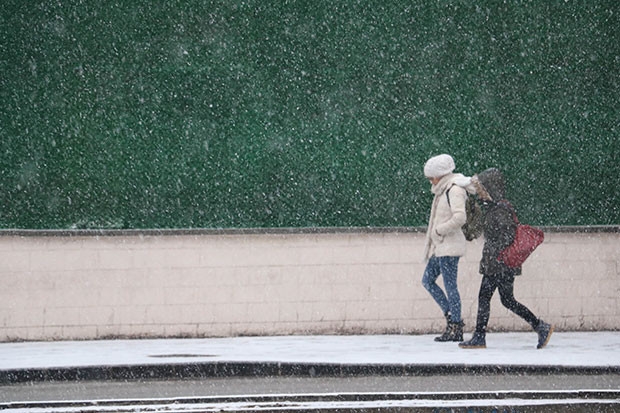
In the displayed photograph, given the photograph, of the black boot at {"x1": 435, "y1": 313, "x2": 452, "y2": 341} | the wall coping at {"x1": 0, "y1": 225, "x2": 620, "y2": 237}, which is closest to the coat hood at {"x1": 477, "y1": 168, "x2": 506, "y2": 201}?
the black boot at {"x1": 435, "y1": 313, "x2": 452, "y2": 341}

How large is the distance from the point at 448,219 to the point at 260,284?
8.13ft

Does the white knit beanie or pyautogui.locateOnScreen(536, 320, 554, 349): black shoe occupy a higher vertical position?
the white knit beanie

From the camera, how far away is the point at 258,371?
38.1 ft

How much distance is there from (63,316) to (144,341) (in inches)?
37.5

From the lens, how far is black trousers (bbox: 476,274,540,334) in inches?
500

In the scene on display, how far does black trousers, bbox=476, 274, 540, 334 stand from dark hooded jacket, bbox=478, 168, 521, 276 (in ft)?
0.33

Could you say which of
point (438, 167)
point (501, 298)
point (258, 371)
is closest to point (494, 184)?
point (438, 167)

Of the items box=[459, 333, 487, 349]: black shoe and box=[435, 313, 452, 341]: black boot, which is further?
box=[435, 313, 452, 341]: black boot

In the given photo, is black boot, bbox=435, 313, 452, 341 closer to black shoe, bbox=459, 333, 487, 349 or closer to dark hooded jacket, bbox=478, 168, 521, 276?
black shoe, bbox=459, 333, 487, 349

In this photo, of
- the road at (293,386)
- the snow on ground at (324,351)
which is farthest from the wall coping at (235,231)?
the road at (293,386)

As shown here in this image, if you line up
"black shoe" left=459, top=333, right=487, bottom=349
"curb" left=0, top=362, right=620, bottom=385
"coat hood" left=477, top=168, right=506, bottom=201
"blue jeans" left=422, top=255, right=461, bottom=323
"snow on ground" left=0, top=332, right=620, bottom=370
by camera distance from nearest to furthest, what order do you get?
1. "curb" left=0, top=362, right=620, bottom=385
2. "snow on ground" left=0, top=332, right=620, bottom=370
3. "coat hood" left=477, top=168, right=506, bottom=201
4. "black shoe" left=459, top=333, right=487, bottom=349
5. "blue jeans" left=422, top=255, right=461, bottom=323

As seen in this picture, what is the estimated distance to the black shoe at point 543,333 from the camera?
13.0 meters

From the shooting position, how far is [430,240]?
44.1 feet

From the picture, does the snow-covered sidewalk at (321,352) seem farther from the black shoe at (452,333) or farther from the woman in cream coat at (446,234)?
the woman in cream coat at (446,234)
